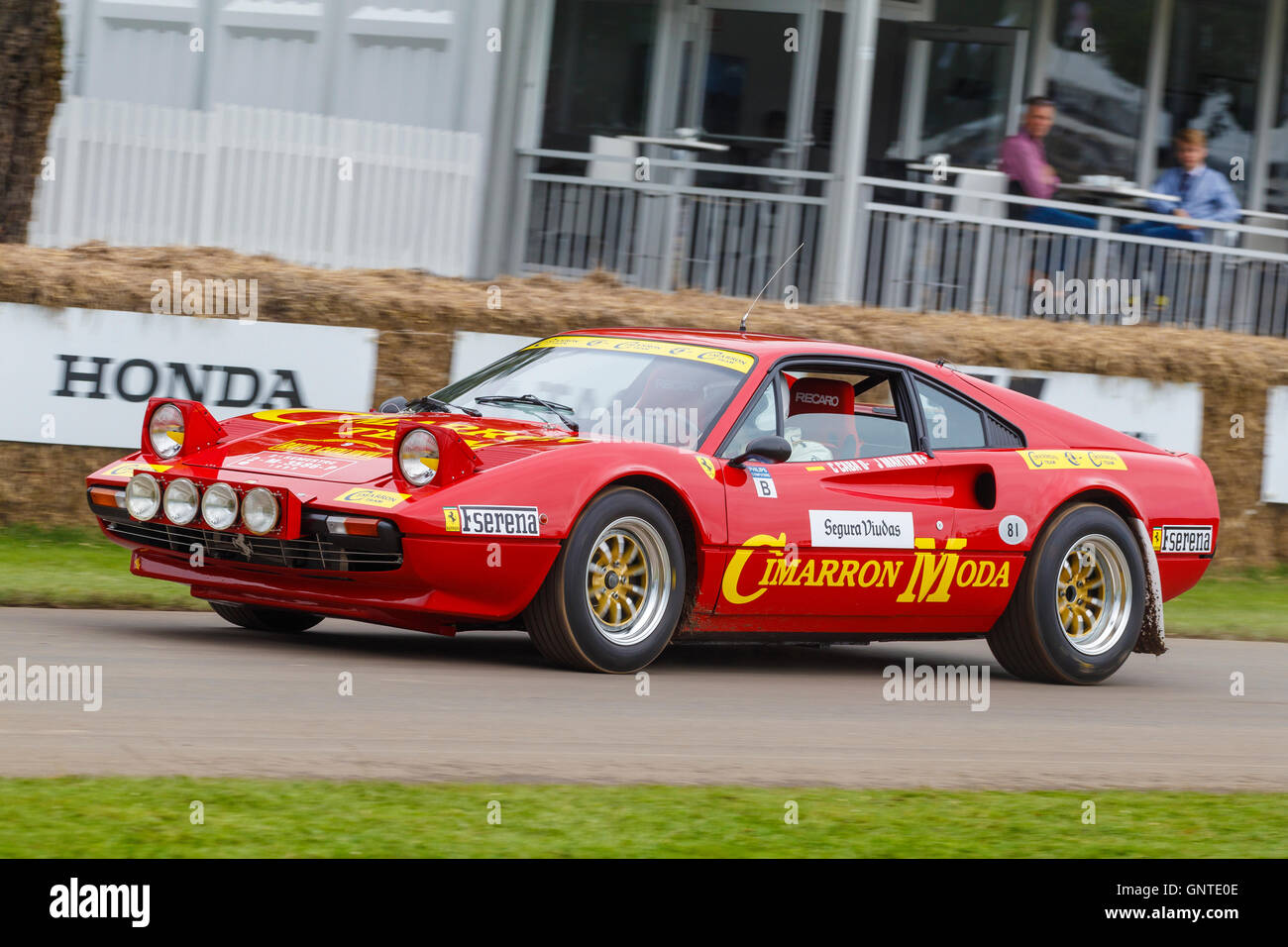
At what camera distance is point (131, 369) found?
10.4 metres

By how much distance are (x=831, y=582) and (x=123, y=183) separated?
11.1m

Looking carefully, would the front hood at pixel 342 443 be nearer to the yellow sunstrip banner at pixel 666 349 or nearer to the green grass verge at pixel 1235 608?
the yellow sunstrip banner at pixel 666 349

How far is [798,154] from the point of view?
15945mm

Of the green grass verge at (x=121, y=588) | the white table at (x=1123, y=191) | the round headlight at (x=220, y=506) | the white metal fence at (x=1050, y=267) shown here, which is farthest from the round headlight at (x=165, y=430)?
the white table at (x=1123, y=191)

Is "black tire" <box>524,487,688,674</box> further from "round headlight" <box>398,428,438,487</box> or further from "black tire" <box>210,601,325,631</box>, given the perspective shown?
"black tire" <box>210,601,325,631</box>

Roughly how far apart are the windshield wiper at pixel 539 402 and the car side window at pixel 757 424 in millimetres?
599

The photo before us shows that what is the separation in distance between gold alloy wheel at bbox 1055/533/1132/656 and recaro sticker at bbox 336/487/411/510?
314cm

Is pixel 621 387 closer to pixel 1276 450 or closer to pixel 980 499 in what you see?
pixel 980 499

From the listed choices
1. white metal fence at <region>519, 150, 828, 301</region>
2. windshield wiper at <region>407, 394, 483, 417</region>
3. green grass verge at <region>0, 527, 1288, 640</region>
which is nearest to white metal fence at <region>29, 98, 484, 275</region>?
white metal fence at <region>519, 150, 828, 301</region>

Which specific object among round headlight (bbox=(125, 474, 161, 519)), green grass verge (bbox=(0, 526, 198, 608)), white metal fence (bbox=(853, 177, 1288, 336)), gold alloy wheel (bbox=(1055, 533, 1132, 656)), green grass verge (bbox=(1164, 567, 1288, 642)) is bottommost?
green grass verge (bbox=(0, 526, 198, 608))

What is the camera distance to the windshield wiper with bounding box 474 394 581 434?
7266 millimetres

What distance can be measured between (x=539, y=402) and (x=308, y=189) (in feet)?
30.6

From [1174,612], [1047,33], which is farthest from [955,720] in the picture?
[1047,33]

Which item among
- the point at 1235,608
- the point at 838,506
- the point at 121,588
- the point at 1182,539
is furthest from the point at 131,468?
the point at 1235,608
